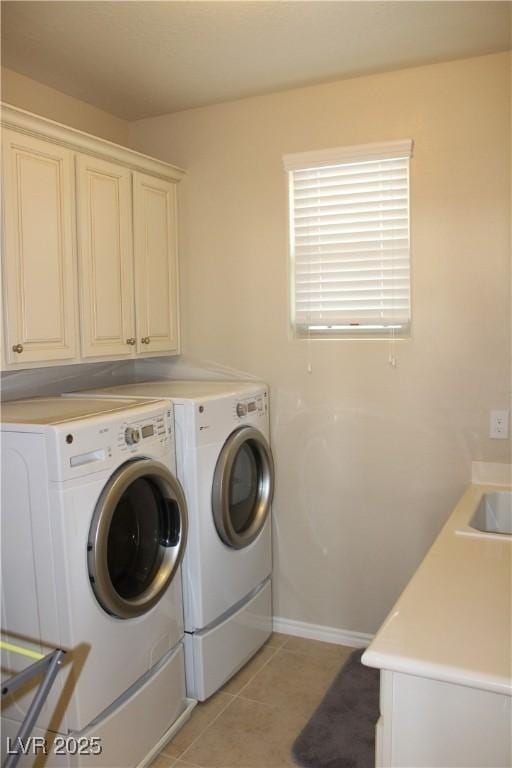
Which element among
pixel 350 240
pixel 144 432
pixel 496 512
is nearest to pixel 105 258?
pixel 144 432

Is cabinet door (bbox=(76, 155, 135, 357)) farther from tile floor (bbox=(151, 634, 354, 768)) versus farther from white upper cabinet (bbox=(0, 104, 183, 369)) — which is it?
tile floor (bbox=(151, 634, 354, 768))

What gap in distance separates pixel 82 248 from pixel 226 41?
0.94 meters

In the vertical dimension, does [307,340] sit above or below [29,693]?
above

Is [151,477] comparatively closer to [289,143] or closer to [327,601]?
[327,601]

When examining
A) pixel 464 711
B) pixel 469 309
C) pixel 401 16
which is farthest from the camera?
pixel 469 309

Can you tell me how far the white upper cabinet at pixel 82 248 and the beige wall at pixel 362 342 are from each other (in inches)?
9.7

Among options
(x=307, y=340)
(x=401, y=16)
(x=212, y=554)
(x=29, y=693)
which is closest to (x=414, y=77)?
(x=401, y=16)

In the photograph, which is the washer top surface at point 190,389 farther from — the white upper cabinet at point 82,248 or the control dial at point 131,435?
the control dial at point 131,435

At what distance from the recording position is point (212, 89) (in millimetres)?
2814

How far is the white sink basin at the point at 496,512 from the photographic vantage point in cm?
241

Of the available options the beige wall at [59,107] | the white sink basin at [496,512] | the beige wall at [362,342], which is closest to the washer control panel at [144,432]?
the beige wall at [362,342]

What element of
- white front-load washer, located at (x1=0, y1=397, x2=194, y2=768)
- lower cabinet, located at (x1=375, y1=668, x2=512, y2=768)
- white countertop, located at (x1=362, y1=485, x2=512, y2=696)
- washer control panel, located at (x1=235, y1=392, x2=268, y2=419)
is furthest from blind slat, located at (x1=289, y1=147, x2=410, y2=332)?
lower cabinet, located at (x1=375, y1=668, x2=512, y2=768)

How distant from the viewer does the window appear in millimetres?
2719

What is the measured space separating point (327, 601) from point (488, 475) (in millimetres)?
989
